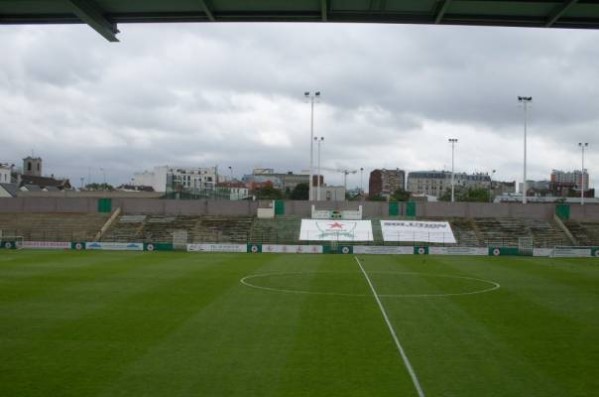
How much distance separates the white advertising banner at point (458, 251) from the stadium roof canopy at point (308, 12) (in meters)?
48.8

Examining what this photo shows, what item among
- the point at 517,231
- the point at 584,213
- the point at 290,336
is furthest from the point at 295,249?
the point at 290,336

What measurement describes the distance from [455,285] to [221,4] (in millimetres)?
23454

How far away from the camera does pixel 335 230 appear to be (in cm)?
7056

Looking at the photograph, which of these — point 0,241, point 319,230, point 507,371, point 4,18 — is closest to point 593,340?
point 507,371

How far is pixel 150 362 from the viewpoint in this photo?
1481 centimetres

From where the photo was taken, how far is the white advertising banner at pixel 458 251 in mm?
59688

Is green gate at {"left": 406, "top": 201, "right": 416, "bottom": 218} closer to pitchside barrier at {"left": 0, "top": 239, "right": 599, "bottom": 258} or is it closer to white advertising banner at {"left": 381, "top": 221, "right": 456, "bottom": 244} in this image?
white advertising banner at {"left": 381, "top": 221, "right": 456, "bottom": 244}

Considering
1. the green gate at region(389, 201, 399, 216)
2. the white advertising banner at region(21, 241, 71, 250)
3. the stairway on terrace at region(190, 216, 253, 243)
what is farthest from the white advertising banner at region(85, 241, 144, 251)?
the green gate at region(389, 201, 399, 216)

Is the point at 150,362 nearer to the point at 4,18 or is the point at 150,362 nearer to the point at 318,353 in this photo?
the point at 318,353

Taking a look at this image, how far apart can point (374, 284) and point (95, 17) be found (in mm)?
22571

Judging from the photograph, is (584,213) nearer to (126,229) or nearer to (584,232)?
(584,232)

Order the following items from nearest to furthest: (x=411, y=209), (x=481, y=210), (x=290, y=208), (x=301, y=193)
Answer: (x=411, y=209)
(x=481, y=210)
(x=290, y=208)
(x=301, y=193)

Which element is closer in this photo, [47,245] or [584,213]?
[47,245]

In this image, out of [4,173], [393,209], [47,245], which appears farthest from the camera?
[4,173]
